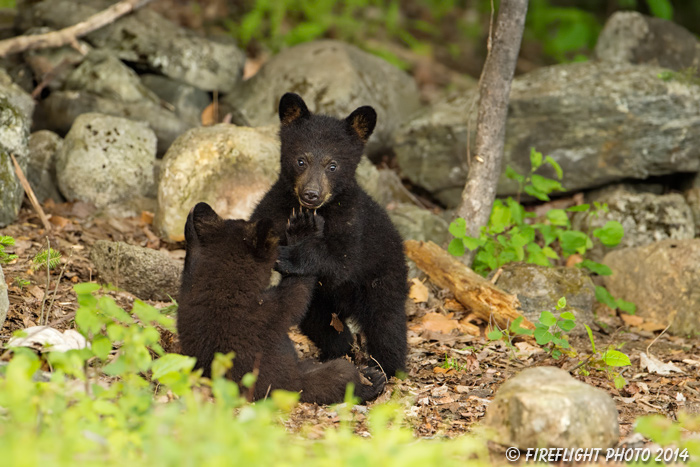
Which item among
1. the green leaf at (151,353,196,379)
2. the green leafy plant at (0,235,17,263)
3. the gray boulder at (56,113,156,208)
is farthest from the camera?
the gray boulder at (56,113,156,208)

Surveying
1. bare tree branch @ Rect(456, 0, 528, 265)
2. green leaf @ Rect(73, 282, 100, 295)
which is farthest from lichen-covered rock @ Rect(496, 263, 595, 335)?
green leaf @ Rect(73, 282, 100, 295)

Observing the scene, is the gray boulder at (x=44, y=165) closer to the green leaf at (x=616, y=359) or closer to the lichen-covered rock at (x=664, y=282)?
the green leaf at (x=616, y=359)

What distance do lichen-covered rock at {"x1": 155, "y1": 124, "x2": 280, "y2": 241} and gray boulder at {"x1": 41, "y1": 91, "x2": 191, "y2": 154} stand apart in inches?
47.1

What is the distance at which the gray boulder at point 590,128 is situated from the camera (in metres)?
8.34

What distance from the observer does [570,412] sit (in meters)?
3.51

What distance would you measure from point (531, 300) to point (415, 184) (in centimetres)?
297

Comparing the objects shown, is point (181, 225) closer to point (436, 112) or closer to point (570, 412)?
point (436, 112)

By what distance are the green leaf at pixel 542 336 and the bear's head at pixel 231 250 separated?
2.09 meters

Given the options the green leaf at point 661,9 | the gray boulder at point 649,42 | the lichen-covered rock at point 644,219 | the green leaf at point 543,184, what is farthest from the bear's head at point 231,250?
the green leaf at point 661,9

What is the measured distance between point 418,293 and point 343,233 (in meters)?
1.94

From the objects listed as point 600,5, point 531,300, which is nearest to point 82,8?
point 531,300

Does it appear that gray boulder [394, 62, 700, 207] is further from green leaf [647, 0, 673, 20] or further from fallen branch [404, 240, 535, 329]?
green leaf [647, 0, 673, 20]

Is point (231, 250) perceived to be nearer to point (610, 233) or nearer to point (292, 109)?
point (292, 109)

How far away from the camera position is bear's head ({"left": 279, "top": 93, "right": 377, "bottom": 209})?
5.27 m
